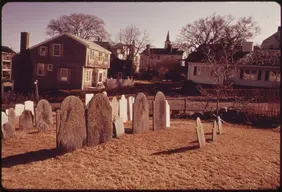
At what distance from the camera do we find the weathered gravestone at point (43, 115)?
8.63m

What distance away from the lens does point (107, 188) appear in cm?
467

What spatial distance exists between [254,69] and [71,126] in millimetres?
30997

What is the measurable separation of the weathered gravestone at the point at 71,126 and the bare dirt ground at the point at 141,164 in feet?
0.80

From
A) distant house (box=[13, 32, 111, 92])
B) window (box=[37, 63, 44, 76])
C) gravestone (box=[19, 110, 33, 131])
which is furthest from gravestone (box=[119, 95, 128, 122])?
window (box=[37, 63, 44, 76])

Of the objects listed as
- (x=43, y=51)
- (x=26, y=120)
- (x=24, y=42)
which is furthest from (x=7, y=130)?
(x=24, y=42)

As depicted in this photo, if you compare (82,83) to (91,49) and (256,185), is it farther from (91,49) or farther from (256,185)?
(256,185)

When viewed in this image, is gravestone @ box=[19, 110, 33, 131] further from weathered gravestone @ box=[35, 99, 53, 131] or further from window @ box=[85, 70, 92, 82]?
window @ box=[85, 70, 92, 82]

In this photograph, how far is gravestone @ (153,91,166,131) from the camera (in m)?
9.12

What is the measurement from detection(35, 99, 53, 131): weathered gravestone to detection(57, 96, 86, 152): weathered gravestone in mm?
2647

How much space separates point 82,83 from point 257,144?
26.4 metres

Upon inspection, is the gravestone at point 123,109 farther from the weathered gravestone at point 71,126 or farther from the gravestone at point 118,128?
the weathered gravestone at point 71,126

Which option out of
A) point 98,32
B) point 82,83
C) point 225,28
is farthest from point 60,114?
point 98,32

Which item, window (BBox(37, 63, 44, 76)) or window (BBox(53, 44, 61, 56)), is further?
window (BBox(37, 63, 44, 76))

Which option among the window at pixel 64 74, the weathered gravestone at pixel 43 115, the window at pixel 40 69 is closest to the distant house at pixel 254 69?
the window at pixel 64 74
